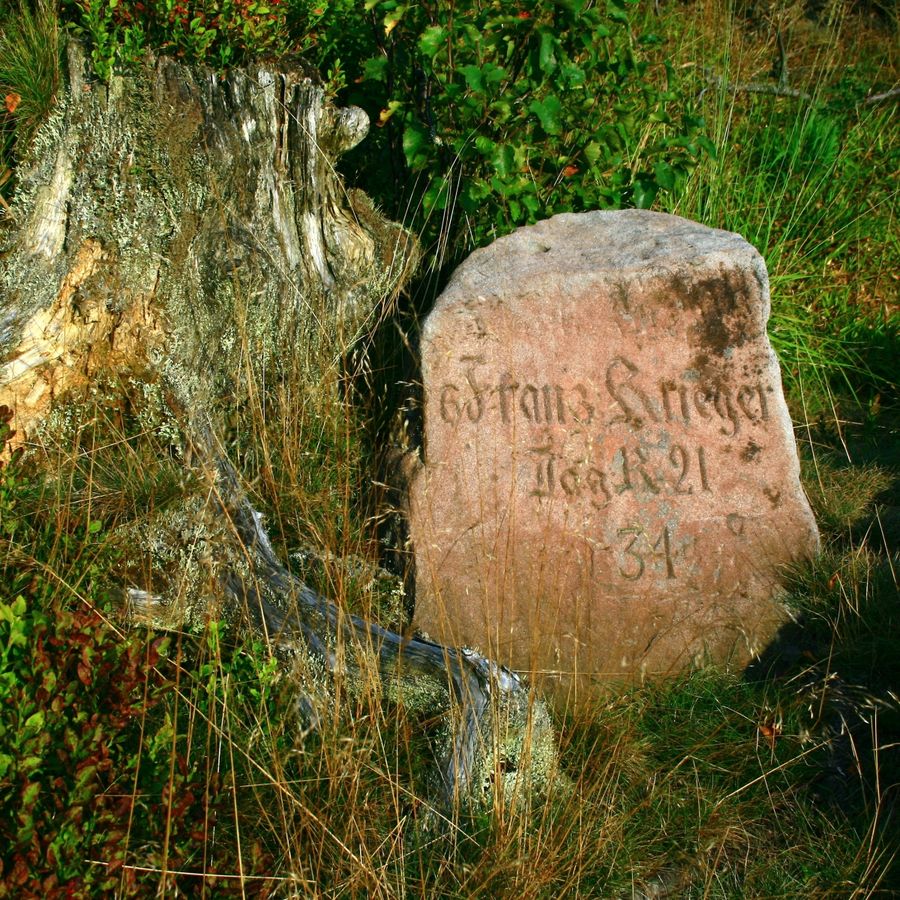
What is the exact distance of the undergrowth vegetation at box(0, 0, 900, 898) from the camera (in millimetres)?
2186

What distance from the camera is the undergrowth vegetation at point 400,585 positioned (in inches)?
86.0

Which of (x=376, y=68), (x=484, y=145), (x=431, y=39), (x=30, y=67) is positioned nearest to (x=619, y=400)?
(x=484, y=145)

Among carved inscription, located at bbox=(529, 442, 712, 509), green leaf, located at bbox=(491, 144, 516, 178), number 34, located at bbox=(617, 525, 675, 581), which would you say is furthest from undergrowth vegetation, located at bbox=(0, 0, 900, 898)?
carved inscription, located at bbox=(529, 442, 712, 509)

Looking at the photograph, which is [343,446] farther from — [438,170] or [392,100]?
[392,100]

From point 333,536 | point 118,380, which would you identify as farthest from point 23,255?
point 333,536

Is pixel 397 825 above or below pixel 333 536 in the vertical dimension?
below

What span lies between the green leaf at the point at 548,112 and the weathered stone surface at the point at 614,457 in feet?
1.70

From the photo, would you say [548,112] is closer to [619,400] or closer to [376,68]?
[376,68]

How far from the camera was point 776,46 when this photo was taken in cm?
571

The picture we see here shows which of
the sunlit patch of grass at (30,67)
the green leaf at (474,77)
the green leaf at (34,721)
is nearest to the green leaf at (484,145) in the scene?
the green leaf at (474,77)

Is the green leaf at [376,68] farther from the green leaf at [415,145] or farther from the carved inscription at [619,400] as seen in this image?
the carved inscription at [619,400]

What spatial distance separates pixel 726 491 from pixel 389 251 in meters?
1.53

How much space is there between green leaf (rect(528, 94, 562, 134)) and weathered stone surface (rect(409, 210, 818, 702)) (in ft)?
1.70

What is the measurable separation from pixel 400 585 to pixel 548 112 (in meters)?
1.65
